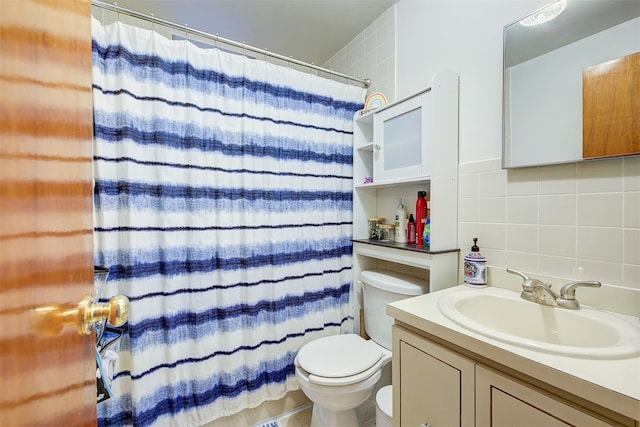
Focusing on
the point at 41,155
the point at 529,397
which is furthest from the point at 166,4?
the point at 529,397

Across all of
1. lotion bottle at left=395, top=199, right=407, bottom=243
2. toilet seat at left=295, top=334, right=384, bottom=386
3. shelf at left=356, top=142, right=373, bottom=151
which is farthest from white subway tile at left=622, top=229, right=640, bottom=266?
shelf at left=356, top=142, right=373, bottom=151

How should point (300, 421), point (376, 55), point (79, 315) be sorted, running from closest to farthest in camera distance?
point (79, 315)
point (300, 421)
point (376, 55)

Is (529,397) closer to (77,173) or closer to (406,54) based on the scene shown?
(77,173)

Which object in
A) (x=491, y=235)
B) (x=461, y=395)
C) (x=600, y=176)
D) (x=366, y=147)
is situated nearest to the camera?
(x=461, y=395)

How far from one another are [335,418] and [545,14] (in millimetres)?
1959

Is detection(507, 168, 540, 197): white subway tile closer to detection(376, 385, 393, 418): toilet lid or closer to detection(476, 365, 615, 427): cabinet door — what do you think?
detection(476, 365, 615, 427): cabinet door

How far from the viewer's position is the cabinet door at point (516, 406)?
0.62m

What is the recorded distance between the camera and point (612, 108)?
0.91 metres

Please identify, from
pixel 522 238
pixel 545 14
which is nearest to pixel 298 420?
pixel 522 238

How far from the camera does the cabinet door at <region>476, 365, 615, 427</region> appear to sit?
2.04ft

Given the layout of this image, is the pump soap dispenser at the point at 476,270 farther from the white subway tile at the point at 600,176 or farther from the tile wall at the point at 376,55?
the tile wall at the point at 376,55

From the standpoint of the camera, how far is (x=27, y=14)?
0.32 m

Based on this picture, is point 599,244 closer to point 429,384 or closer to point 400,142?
point 429,384

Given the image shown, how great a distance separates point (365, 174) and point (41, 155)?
166cm
